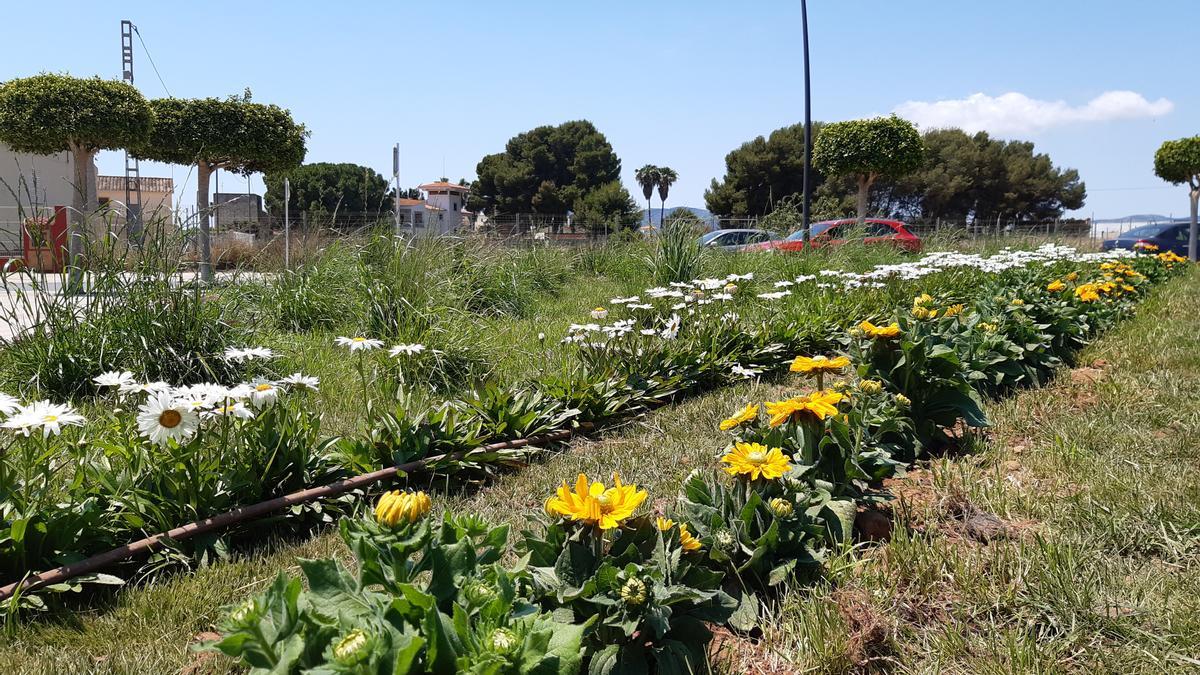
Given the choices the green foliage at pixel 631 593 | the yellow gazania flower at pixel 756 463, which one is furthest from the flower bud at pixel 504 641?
the yellow gazania flower at pixel 756 463

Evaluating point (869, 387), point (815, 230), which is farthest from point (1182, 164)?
point (869, 387)

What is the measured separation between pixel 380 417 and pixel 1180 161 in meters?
23.6

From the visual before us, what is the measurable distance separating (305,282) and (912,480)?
192 inches

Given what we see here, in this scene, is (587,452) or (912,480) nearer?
(912,480)

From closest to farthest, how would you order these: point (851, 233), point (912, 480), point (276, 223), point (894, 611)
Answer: point (894, 611) → point (912, 480) → point (851, 233) → point (276, 223)

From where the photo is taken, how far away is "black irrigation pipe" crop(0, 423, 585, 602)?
1.72 meters

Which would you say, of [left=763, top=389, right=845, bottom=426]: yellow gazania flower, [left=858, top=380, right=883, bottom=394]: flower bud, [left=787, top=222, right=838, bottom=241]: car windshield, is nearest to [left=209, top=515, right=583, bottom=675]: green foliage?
[left=763, top=389, right=845, bottom=426]: yellow gazania flower

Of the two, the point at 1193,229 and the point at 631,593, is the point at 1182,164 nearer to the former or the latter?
the point at 1193,229

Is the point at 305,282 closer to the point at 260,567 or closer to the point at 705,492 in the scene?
the point at 260,567

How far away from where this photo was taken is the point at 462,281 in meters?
6.35

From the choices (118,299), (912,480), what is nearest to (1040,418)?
(912,480)

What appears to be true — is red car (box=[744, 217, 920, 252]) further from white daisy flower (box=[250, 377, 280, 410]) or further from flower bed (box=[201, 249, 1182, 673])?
white daisy flower (box=[250, 377, 280, 410])

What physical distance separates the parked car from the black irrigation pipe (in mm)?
6310

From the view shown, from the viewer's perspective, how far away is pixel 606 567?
128 cm
